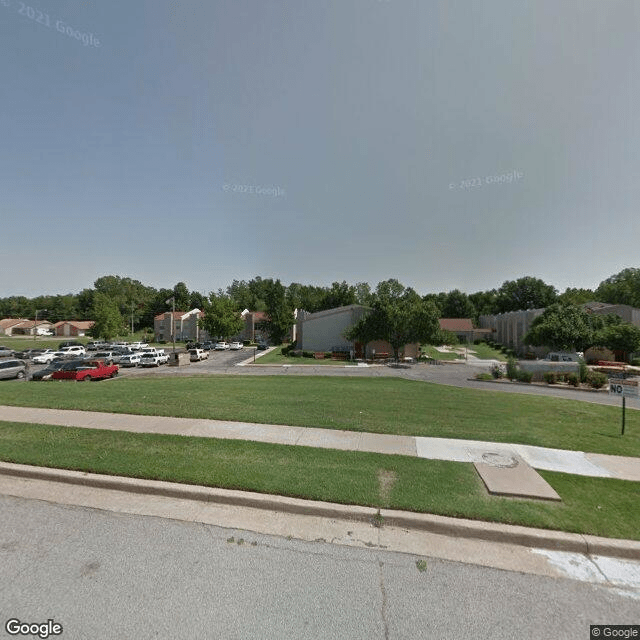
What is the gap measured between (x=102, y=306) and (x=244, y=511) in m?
54.0

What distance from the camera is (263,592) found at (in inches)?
129

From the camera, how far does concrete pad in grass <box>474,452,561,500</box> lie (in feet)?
16.6

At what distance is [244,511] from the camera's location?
15.5 ft

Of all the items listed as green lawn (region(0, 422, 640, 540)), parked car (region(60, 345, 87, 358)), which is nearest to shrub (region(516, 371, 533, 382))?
green lawn (region(0, 422, 640, 540))

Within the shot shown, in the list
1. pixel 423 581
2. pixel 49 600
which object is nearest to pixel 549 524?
pixel 423 581

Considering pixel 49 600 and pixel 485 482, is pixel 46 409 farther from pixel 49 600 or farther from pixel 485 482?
pixel 485 482

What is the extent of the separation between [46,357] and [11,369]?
15932mm

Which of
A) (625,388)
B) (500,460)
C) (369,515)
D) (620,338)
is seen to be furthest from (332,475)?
(620,338)

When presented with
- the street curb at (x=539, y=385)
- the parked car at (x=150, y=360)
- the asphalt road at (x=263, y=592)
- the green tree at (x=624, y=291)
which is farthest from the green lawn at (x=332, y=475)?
the green tree at (x=624, y=291)

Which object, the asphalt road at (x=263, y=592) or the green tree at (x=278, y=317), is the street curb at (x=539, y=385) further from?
the green tree at (x=278, y=317)

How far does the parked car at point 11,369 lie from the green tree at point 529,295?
308 feet

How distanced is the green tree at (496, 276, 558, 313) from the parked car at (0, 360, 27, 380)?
93991 mm

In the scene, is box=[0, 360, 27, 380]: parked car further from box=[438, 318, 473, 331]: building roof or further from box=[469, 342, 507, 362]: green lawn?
box=[438, 318, 473, 331]: building roof

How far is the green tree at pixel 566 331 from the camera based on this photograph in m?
31.8
